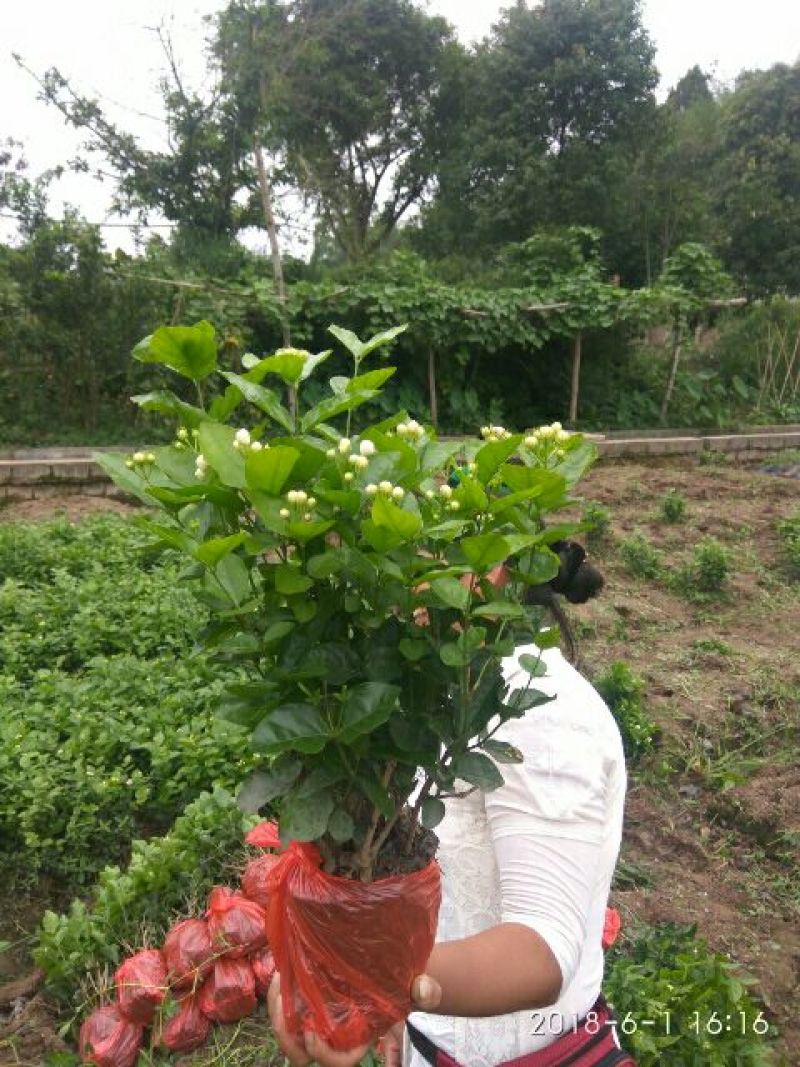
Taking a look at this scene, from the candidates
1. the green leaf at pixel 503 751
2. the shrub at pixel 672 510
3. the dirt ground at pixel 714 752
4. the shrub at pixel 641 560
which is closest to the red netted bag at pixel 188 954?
the dirt ground at pixel 714 752

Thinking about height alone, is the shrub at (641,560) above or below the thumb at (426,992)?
below

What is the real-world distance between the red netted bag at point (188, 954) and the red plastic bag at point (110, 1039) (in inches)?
5.5

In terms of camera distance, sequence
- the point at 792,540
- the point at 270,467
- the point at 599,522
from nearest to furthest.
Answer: the point at 270,467 < the point at 599,522 < the point at 792,540

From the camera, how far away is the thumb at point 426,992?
1.10 meters

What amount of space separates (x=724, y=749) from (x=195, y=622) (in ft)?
7.79

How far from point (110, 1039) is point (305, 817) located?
5.18ft

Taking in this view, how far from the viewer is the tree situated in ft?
48.7

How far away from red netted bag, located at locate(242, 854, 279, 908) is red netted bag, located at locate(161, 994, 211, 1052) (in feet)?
0.89

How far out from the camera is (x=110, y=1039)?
6.98 ft

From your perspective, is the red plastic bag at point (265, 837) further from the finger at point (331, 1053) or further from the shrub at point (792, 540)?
the shrub at point (792, 540)

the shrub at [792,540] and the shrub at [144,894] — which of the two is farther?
the shrub at [792,540]

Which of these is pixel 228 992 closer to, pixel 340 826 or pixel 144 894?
pixel 144 894

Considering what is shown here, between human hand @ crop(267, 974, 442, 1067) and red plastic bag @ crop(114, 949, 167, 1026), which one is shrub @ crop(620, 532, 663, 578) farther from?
human hand @ crop(267, 974, 442, 1067)

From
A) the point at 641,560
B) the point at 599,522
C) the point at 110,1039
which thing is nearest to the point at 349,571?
the point at 110,1039
